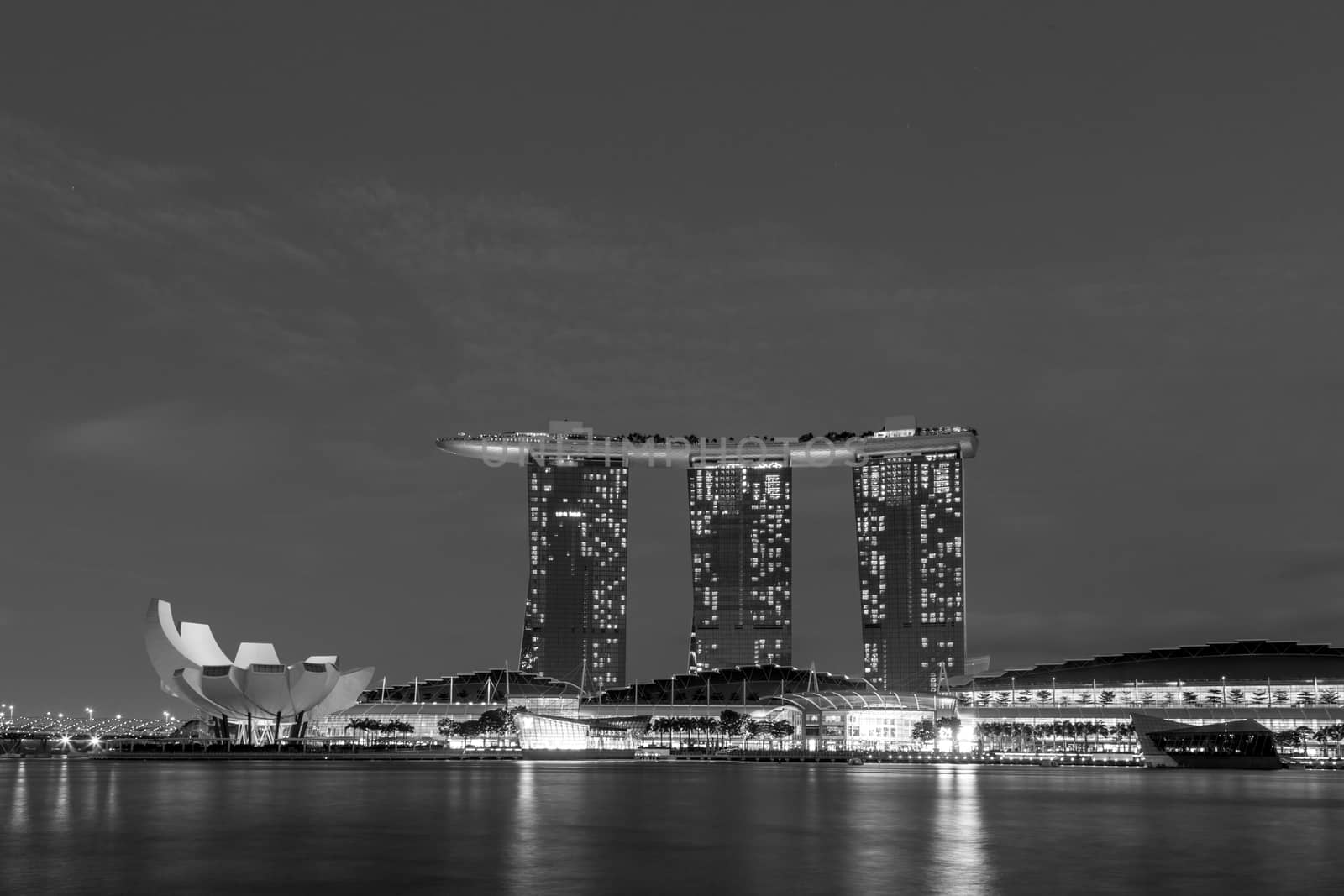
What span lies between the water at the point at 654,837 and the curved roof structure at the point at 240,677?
6053 cm

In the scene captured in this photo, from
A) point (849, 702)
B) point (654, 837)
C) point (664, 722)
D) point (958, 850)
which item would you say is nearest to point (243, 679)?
point (664, 722)

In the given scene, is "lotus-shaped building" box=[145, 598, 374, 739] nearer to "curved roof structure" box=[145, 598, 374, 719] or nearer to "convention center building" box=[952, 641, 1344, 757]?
"curved roof structure" box=[145, 598, 374, 719]

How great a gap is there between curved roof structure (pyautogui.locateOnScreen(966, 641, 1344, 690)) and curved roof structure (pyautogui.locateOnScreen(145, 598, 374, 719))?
97277mm

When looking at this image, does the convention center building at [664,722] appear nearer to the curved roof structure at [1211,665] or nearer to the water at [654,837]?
the curved roof structure at [1211,665]

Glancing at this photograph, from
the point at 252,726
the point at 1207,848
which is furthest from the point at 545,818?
the point at 252,726

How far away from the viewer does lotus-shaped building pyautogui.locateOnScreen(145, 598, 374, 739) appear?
13750 cm

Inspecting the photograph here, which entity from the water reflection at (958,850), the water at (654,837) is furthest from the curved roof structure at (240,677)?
the water reflection at (958,850)

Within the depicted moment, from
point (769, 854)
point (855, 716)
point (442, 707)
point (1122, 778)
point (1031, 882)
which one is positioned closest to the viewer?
point (1031, 882)

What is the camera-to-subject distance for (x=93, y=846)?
123ft

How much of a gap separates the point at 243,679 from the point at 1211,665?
11841cm

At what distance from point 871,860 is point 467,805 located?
82.8 ft

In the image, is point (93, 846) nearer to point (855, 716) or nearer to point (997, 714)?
point (855, 716)

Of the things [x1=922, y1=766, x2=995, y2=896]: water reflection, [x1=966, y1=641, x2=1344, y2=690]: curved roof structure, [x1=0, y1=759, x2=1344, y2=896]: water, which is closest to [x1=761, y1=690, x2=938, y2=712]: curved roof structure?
[x1=966, y1=641, x2=1344, y2=690]: curved roof structure

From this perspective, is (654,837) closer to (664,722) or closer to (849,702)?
(849,702)
